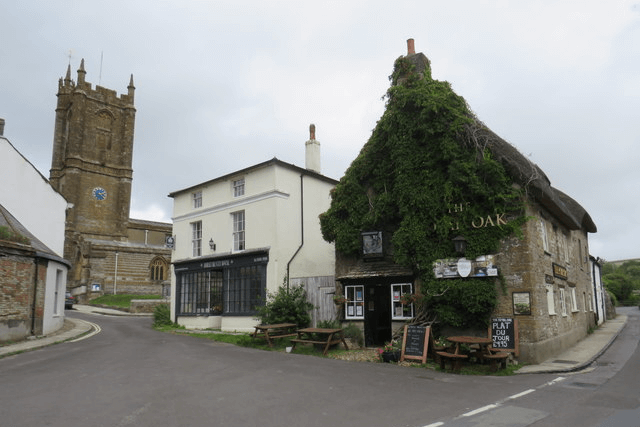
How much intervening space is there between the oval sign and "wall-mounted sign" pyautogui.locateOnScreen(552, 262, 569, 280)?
148 inches

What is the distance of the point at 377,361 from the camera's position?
526 inches

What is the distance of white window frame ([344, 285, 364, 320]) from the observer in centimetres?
1606

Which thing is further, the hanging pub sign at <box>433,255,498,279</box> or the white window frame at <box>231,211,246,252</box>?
the white window frame at <box>231,211,246,252</box>

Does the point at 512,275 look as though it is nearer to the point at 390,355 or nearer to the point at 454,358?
the point at 454,358

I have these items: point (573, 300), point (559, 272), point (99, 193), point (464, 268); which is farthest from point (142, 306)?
point (559, 272)

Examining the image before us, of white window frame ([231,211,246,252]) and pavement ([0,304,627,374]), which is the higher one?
white window frame ([231,211,246,252])

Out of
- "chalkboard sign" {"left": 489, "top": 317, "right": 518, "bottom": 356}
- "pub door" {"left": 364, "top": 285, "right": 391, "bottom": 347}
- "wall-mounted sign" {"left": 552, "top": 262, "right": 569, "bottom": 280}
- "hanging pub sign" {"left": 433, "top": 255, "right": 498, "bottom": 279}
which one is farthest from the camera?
"pub door" {"left": 364, "top": 285, "right": 391, "bottom": 347}

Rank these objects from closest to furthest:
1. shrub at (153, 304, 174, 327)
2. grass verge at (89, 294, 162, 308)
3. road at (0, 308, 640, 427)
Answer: road at (0, 308, 640, 427), shrub at (153, 304, 174, 327), grass verge at (89, 294, 162, 308)

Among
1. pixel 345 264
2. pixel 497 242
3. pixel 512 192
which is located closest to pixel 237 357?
pixel 345 264

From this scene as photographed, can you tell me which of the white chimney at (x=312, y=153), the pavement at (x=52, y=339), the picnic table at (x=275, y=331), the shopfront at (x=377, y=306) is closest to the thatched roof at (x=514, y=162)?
the shopfront at (x=377, y=306)

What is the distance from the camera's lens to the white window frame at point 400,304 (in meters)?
15.0

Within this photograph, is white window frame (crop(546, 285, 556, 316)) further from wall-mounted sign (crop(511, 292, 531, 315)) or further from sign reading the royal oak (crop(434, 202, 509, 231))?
sign reading the royal oak (crop(434, 202, 509, 231))

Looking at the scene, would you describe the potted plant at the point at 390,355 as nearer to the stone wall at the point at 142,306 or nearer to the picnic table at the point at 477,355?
the picnic table at the point at 477,355

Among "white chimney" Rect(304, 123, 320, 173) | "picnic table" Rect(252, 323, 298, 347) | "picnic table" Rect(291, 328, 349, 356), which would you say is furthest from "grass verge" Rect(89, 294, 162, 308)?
"picnic table" Rect(291, 328, 349, 356)
